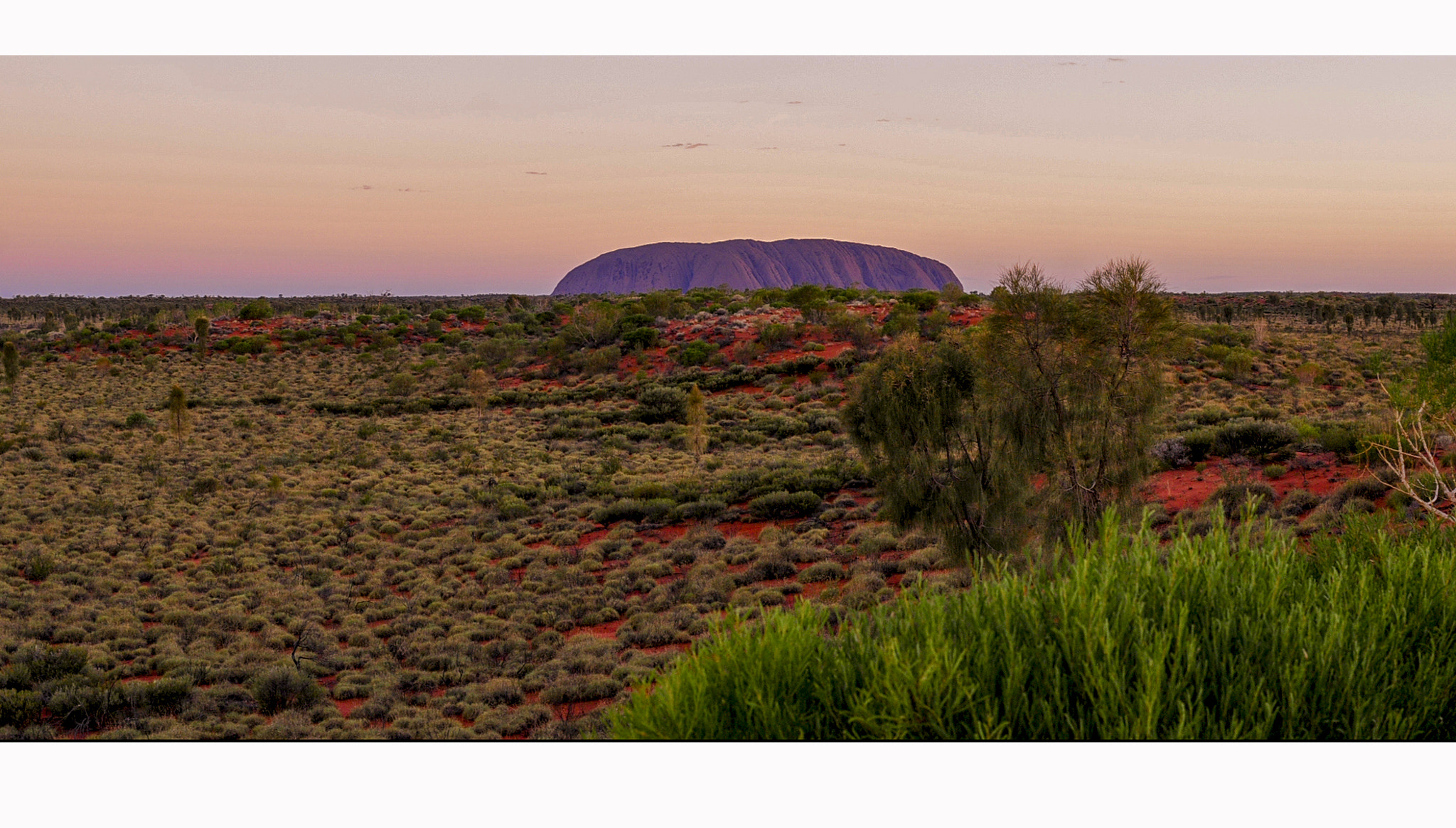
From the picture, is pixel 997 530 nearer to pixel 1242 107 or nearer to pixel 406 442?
pixel 1242 107

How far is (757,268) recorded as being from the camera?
104 m

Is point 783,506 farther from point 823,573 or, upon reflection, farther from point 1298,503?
point 1298,503

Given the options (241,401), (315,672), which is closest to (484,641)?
(315,672)

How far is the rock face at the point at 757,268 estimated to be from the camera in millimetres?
66375

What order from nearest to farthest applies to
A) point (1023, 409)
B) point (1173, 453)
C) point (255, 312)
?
point (1023, 409) < point (1173, 453) < point (255, 312)

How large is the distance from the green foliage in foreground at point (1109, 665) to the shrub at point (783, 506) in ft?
44.0

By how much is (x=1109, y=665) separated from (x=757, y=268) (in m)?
102

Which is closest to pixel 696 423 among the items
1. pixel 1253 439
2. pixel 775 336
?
pixel 1253 439

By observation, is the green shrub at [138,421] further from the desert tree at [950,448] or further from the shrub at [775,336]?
the desert tree at [950,448]

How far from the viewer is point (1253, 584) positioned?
12.5 ft

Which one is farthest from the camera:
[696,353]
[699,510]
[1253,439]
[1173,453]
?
[696,353]

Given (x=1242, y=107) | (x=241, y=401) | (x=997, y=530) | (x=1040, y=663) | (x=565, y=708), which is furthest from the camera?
(x=241, y=401)

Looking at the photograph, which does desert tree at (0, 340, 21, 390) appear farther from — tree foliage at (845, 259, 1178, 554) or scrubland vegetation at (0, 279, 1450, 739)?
tree foliage at (845, 259, 1178, 554)

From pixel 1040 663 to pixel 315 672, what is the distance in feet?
31.0
